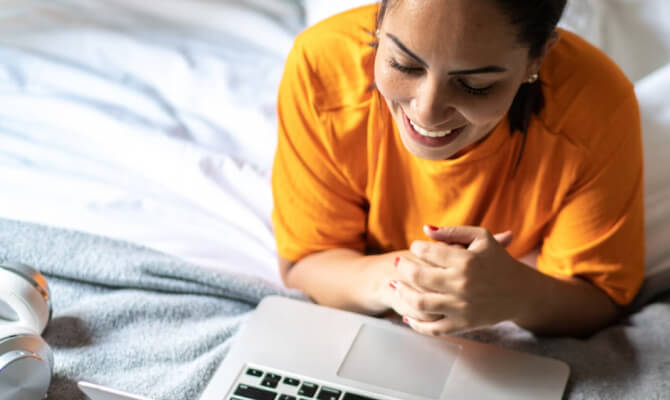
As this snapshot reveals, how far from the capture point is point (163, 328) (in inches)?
37.2

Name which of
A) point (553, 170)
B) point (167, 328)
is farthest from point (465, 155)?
point (167, 328)

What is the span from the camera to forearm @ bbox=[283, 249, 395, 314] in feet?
3.07

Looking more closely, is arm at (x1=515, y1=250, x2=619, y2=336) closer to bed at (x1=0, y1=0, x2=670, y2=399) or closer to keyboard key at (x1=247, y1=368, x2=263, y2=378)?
bed at (x1=0, y1=0, x2=670, y2=399)

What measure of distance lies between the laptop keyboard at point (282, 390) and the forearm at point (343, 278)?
0.14 meters

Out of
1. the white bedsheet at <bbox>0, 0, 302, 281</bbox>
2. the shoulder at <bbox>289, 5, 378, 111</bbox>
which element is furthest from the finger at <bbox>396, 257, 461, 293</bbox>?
the white bedsheet at <bbox>0, 0, 302, 281</bbox>

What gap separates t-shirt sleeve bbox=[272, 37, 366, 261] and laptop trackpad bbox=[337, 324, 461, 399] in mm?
158

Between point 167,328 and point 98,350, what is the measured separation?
0.08 meters

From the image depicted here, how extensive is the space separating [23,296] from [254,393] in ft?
0.88

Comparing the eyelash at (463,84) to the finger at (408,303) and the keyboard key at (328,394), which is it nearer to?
the finger at (408,303)

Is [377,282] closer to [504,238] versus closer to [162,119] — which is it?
[504,238]

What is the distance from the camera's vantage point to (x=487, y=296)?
0.84 m

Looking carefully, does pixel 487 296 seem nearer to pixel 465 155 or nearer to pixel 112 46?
pixel 465 155

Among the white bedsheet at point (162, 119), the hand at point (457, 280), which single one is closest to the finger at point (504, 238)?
the hand at point (457, 280)

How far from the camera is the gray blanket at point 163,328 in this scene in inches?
34.2
